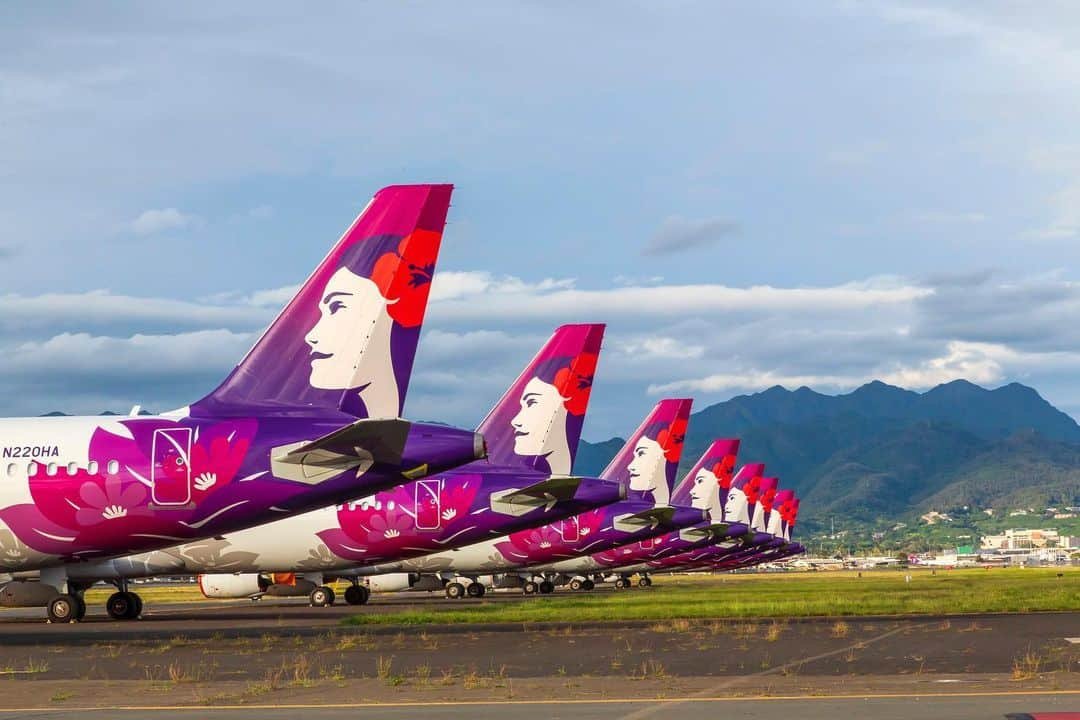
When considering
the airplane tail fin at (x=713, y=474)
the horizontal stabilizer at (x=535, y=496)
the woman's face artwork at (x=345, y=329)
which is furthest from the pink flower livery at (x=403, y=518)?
the airplane tail fin at (x=713, y=474)

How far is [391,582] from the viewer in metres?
69.4

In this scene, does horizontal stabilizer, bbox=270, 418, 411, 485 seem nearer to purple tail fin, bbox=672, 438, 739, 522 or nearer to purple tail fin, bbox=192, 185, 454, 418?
purple tail fin, bbox=192, 185, 454, 418

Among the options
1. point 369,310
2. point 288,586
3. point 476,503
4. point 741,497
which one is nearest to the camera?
point 369,310

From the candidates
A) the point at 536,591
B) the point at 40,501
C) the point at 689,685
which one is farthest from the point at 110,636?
the point at 536,591

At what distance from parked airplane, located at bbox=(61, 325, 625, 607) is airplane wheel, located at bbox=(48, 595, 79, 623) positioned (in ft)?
10.2

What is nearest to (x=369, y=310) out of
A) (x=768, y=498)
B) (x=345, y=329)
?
(x=345, y=329)

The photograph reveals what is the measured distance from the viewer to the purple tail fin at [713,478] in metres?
103

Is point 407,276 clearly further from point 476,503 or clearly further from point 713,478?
point 713,478

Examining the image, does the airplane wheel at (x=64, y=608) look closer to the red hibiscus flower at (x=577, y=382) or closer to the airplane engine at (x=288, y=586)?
the airplane engine at (x=288, y=586)

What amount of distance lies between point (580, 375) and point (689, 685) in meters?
28.3

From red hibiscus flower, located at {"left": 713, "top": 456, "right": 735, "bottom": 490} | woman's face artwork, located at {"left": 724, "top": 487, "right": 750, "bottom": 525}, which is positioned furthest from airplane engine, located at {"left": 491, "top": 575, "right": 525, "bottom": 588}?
woman's face artwork, located at {"left": 724, "top": 487, "right": 750, "bottom": 525}

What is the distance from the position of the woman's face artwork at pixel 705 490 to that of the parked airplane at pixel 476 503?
53645 mm

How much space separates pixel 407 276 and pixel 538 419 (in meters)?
19.1

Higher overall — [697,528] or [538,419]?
[538,419]
